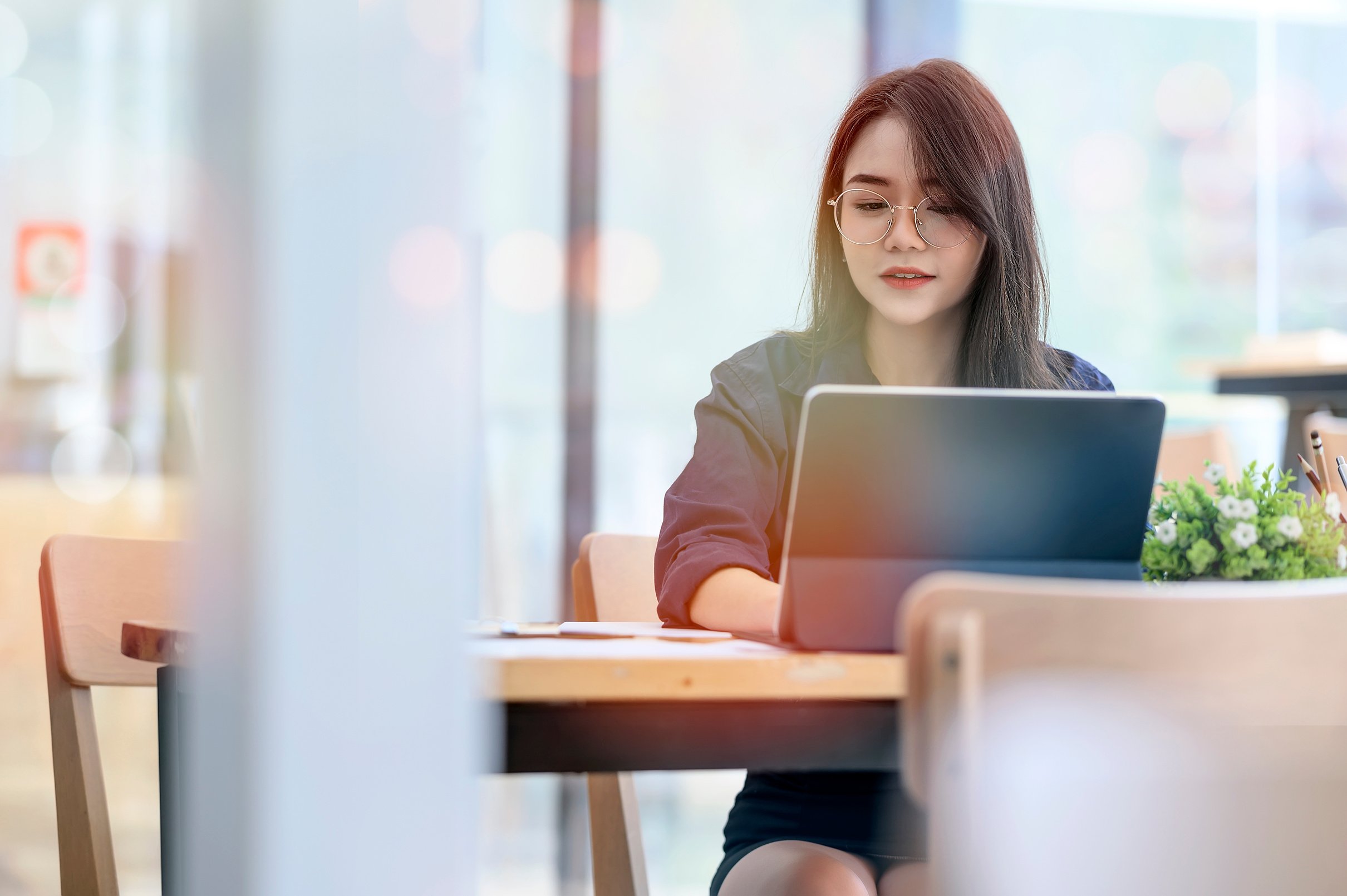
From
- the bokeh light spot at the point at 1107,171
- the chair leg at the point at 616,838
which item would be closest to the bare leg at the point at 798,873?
the chair leg at the point at 616,838

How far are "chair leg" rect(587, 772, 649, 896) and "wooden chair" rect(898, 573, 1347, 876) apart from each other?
80 centimetres

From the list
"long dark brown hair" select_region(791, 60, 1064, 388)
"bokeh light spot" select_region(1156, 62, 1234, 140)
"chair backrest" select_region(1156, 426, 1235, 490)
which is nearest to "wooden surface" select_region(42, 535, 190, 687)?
"long dark brown hair" select_region(791, 60, 1064, 388)

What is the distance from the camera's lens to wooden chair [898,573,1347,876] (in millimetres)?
675

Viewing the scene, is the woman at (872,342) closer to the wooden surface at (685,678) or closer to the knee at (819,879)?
the knee at (819,879)

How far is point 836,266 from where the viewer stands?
1.58 metres

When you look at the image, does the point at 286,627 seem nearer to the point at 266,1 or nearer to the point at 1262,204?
the point at 266,1

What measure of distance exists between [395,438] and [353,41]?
176mm

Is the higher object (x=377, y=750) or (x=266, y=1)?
(x=266, y=1)

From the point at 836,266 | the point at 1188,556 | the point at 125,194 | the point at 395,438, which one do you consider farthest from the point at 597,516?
the point at 395,438

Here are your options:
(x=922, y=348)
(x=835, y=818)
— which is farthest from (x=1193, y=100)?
(x=835, y=818)

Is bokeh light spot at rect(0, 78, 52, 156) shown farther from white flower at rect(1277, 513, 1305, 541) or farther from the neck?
white flower at rect(1277, 513, 1305, 541)

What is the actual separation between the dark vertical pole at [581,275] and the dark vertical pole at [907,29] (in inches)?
33.6

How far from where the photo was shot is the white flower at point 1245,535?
0.90 m

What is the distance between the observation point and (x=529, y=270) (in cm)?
371
